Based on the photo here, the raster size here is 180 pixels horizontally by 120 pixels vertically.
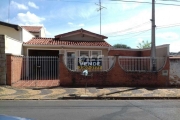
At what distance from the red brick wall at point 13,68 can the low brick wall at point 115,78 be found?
Result: 3140 millimetres

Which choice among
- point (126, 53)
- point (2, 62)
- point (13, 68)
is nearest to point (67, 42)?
point (126, 53)

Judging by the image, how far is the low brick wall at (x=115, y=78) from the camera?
13289 mm

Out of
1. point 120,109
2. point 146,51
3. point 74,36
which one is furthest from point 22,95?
point 146,51

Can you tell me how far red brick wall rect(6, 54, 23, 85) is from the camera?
12867 millimetres

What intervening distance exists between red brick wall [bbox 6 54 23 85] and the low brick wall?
314 cm

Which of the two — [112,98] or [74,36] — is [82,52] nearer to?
[74,36]

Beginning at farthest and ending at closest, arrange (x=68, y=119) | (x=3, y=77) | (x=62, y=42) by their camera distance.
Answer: (x=62, y=42) < (x=3, y=77) < (x=68, y=119)

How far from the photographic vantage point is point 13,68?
524 inches

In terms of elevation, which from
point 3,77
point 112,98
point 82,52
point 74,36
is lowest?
point 112,98

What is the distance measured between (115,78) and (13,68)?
676 centimetres

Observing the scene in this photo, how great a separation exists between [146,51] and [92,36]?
5346 mm

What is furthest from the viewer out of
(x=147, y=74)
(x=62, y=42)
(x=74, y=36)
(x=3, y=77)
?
(x=74, y=36)

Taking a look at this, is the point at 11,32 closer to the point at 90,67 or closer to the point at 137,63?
the point at 90,67

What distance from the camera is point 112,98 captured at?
10430 mm
